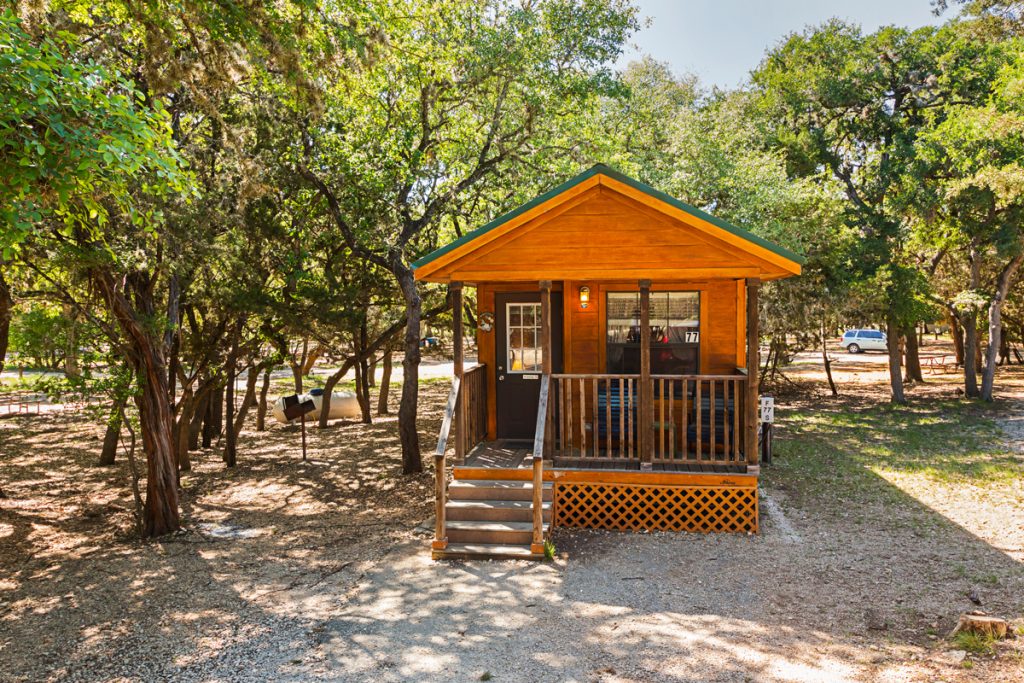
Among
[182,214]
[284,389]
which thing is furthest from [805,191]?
[284,389]

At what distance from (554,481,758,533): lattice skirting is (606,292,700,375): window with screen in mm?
2003

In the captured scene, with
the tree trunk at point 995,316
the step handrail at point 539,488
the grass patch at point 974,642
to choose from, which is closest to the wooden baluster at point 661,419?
the step handrail at point 539,488

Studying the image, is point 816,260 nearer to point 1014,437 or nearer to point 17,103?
point 1014,437

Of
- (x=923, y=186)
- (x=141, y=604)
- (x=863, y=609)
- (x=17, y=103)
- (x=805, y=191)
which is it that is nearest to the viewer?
(x=17, y=103)

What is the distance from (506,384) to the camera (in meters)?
10.6

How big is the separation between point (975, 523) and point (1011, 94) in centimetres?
825

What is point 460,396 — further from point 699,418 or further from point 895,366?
point 895,366

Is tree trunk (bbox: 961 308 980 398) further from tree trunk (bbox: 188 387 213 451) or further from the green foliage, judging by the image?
the green foliage

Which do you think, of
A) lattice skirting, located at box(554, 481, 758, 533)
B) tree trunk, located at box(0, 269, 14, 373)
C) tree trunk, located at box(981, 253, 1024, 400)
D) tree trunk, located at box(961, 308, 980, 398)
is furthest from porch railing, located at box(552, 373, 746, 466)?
tree trunk, located at box(961, 308, 980, 398)

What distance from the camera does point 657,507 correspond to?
28.9 ft

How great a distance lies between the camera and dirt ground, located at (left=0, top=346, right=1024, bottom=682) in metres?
→ 5.41

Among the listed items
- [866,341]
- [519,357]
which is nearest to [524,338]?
[519,357]

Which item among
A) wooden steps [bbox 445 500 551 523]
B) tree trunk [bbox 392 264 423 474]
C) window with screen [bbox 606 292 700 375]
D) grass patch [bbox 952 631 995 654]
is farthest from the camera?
tree trunk [bbox 392 264 423 474]

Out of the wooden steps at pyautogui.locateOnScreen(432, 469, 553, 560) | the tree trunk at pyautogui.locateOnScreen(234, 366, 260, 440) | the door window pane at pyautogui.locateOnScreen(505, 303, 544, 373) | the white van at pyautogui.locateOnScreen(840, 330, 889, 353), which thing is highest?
the white van at pyautogui.locateOnScreen(840, 330, 889, 353)
